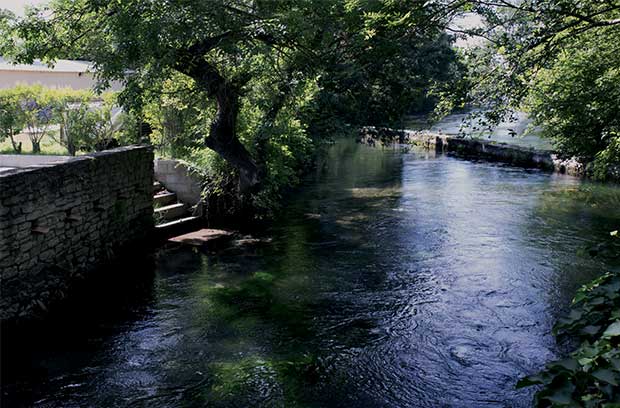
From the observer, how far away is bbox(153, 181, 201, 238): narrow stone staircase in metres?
11.3

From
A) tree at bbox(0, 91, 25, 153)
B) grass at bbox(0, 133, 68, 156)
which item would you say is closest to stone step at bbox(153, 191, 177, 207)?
grass at bbox(0, 133, 68, 156)

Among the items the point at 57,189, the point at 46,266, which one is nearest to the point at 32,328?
the point at 46,266

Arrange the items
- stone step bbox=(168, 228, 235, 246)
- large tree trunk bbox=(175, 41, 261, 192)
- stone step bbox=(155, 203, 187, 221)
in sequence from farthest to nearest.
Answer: stone step bbox=(155, 203, 187, 221) → stone step bbox=(168, 228, 235, 246) → large tree trunk bbox=(175, 41, 261, 192)

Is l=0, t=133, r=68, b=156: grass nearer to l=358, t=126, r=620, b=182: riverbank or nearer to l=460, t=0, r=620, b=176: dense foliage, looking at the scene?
l=358, t=126, r=620, b=182: riverbank

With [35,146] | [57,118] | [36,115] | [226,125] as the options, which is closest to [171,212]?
[226,125]

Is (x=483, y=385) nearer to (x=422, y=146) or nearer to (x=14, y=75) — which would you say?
(x=14, y=75)

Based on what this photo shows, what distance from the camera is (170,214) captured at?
11859mm

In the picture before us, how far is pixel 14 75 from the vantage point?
1562cm

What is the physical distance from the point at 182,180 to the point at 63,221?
4.45m

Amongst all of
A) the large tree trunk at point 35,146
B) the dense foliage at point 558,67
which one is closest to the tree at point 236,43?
the dense foliage at point 558,67

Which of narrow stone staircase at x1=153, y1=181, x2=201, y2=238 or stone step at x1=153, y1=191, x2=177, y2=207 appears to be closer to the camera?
narrow stone staircase at x1=153, y1=181, x2=201, y2=238

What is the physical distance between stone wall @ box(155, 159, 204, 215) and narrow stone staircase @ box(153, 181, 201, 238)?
112 millimetres

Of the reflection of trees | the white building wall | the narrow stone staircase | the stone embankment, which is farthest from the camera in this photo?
the stone embankment

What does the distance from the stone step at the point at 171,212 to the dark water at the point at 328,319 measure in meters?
1.33
